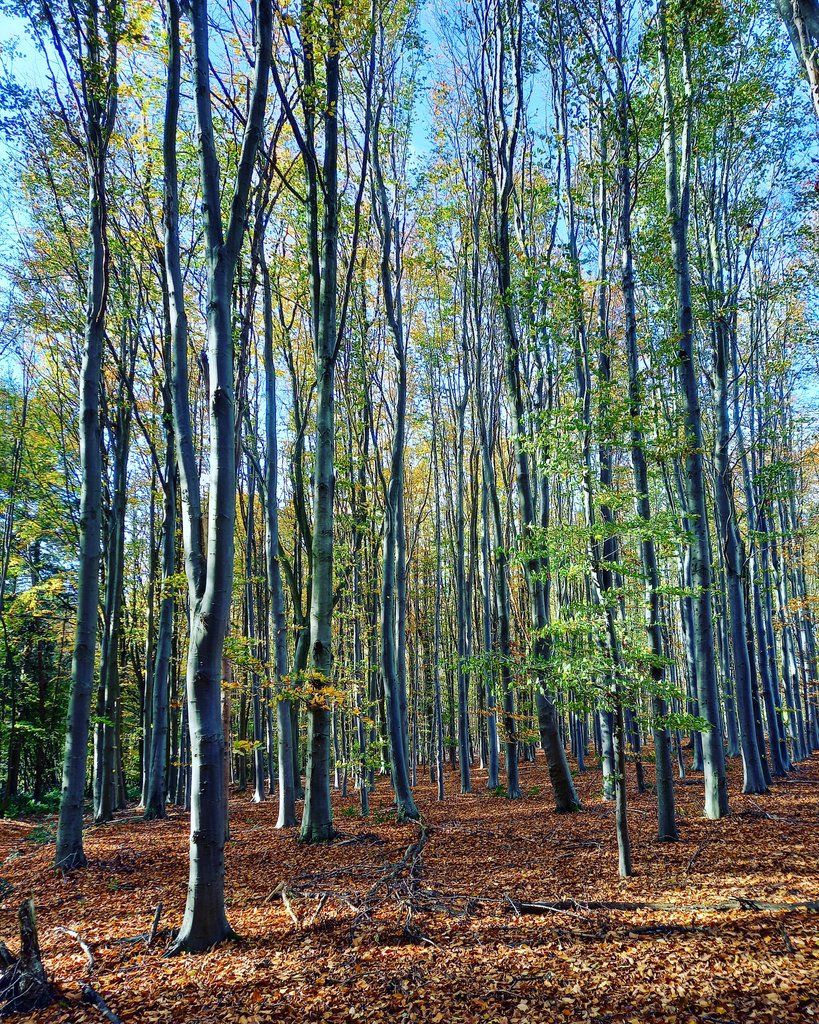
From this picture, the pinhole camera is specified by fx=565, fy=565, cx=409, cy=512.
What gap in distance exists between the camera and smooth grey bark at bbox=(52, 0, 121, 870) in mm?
7199

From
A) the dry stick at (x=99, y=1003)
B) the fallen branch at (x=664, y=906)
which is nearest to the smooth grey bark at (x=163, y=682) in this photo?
the dry stick at (x=99, y=1003)

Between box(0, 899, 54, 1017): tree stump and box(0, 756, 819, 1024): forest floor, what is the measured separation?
0.16 meters

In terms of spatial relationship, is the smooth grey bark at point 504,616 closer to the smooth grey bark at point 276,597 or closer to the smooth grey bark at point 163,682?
the smooth grey bark at point 276,597

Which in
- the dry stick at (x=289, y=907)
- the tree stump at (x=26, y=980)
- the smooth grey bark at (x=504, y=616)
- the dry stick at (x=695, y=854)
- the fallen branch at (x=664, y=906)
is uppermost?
the smooth grey bark at (x=504, y=616)

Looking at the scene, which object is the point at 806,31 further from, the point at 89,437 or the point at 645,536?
the point at 89,437

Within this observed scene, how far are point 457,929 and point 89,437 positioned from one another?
24.3 feet

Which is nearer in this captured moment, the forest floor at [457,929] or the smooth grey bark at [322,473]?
the forest floor at [457,929]

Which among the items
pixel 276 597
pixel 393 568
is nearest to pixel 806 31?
pixel 393 568

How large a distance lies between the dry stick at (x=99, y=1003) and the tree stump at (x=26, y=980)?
214 mm

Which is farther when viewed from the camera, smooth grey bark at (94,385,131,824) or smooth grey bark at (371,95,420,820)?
smooth grey bark at (94,385,131,824)

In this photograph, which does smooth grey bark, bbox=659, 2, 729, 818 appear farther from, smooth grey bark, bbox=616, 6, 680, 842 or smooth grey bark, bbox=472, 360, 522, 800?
smooth grey bark, bbox=472, 360, 522, 800

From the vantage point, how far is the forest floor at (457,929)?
3576mm

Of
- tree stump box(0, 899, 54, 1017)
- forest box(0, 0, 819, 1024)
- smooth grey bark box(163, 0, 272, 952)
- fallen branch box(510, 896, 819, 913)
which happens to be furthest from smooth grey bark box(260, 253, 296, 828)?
tree stump box(0, 899, 54, 1017)

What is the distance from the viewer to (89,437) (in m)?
7.94
